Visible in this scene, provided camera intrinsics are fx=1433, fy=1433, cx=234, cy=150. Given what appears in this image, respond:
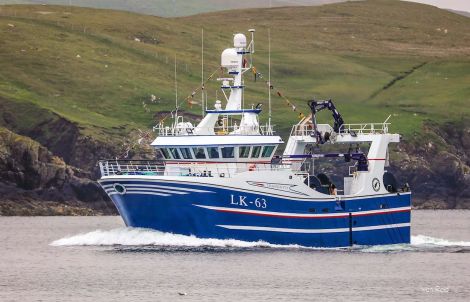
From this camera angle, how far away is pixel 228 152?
75750 millimetres

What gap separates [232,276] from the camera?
65.2 meters

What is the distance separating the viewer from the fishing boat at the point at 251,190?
73375mm

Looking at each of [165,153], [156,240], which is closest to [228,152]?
[165,153]

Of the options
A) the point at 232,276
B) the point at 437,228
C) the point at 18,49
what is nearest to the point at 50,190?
the point at 437,228

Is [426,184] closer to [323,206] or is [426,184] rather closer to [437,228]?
[437,228]

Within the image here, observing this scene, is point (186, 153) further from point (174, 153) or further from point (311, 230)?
point (311, 230)

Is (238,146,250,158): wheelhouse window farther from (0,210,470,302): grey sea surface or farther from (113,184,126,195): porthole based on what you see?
(113,184,126,195): porthole

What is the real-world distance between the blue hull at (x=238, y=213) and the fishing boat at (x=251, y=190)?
0.17 ft

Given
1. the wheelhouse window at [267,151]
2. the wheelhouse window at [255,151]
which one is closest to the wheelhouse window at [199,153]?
the wheelhouse window at [255,151]

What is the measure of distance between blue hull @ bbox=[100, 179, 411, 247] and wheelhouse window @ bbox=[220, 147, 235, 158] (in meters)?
3.08

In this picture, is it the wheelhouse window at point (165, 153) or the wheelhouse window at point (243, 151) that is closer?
the wheelhouse window at point (243, 151)

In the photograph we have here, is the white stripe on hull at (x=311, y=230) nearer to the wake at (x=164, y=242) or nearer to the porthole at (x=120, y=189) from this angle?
the wake at (x=164, y=242)

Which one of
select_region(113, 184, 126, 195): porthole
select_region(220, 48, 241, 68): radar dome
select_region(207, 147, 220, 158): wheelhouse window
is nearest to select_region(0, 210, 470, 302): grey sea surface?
select_region(113, 184, 126, 195): porthole

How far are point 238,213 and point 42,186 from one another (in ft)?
227
